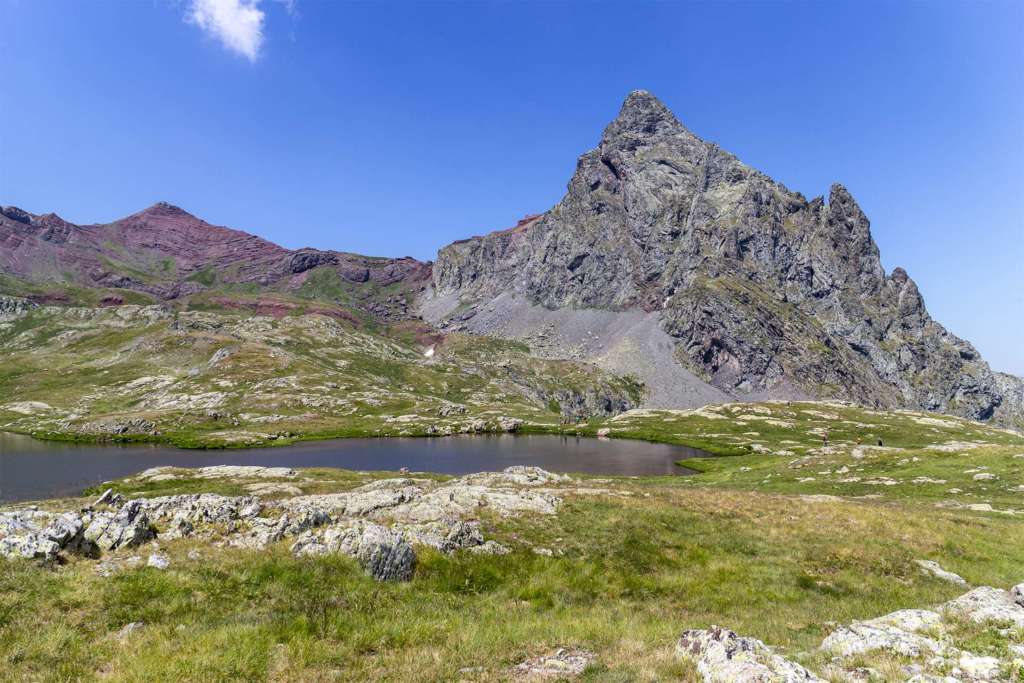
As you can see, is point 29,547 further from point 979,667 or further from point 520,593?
point 979,667

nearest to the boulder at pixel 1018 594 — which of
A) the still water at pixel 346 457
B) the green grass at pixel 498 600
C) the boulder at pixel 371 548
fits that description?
the green grass at pixel 498 600

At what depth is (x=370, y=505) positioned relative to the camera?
1161 inches

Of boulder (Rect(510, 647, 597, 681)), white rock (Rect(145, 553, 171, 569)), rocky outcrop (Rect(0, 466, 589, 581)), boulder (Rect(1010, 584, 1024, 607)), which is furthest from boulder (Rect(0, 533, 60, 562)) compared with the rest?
boulder (Rect(1010, 584, 1024, 607))

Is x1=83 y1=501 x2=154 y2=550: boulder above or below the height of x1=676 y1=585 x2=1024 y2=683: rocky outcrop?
below

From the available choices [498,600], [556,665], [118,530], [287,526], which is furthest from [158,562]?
[556,665]

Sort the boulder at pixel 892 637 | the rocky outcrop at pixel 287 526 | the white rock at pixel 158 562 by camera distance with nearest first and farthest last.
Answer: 1. the boulder at pixel 892 637
2. the white rock at pixel 158 562
3. the rocky outcrop at pixel 287 526

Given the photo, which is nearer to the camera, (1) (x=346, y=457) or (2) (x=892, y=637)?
(2) (x=892, y=637)

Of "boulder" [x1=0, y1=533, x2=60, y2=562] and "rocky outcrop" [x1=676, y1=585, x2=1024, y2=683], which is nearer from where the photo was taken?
"rocky outcrop" [x1=676, y1=585, x2=1024, y2=683]

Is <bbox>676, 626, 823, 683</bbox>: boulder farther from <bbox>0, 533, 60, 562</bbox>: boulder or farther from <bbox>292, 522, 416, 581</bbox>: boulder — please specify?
<bbox>0, 533, 60, 562</bbox>: boulder

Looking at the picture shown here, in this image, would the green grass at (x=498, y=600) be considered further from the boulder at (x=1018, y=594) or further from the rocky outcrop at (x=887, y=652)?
the boulder at (x=1018, y=594)

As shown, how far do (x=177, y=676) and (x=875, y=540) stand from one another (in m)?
34.7

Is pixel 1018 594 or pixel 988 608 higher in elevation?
pixel 988 608

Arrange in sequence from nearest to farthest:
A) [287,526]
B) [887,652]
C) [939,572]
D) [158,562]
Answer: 1. [887,652]
2. [158,562]
3. [287,526]
4. [939,572]

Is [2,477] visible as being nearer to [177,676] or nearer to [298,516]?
[298,516]
